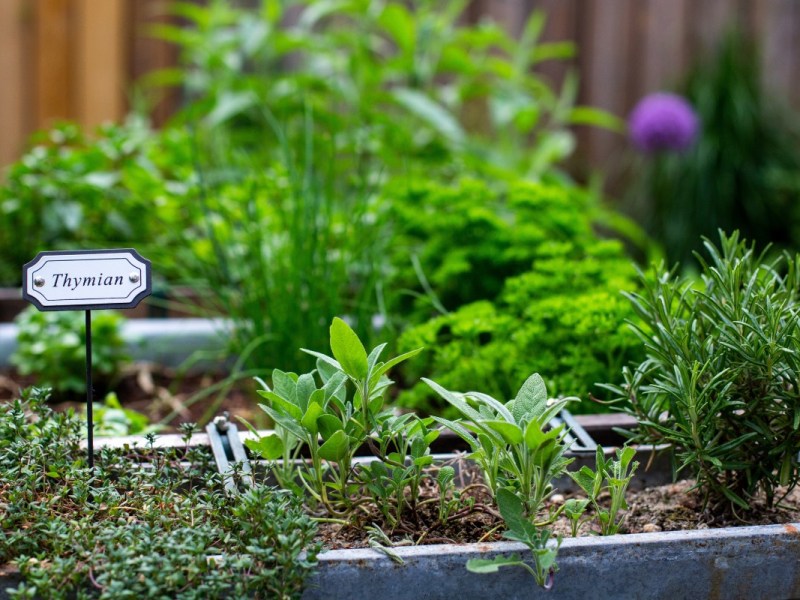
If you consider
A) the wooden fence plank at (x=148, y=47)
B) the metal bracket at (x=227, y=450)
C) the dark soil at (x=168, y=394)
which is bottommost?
the dark soil at (x=168, y=394)

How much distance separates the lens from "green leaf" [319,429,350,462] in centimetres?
93

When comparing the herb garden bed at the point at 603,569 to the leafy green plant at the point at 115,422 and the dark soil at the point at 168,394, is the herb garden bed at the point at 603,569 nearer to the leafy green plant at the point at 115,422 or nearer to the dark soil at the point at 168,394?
the leafy green plant at the point at 115,422

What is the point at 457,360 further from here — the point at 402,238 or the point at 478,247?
the point at 402,238

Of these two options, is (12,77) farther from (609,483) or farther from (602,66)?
(609,483)

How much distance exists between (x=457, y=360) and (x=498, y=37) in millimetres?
1473

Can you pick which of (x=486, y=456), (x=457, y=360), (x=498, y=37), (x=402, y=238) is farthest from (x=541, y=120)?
(x=486, y=456)

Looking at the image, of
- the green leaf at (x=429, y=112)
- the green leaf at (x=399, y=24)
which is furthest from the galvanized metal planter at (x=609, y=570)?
the green leaf at (x=399, y=24)

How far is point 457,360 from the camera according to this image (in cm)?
145

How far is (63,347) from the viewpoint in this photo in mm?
1783

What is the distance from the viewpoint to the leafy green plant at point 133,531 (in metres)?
Answer: 0.82

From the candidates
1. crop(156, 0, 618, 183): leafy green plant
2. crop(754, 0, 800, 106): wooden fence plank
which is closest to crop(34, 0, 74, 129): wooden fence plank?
crop(156, 0, 618, 183): leafy green plant

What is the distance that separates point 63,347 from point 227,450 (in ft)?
2.46

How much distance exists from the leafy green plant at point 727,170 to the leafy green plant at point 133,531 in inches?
135

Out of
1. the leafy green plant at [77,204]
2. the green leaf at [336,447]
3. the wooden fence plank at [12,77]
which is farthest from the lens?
the wooden fence plank at [12,77]
